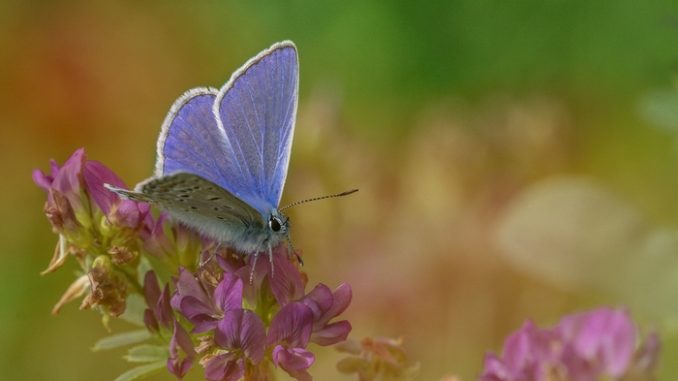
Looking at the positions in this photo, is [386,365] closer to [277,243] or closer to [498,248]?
[277,243]

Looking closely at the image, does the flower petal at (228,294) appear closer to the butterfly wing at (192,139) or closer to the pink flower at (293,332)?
the pink flower at (293,332)

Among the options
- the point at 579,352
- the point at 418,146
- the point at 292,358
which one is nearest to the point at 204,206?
the point at 292,358

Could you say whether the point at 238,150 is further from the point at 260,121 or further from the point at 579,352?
the point at 579,352

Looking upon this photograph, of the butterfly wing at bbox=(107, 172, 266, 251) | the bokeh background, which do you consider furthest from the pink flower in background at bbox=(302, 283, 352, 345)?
the bokeh background

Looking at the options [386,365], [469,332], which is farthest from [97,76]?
[386,365]

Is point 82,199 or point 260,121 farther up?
point 260,121

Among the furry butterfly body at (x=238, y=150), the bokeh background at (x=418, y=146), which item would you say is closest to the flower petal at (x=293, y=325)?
the furry butterfly body at (x=238, y=150)
